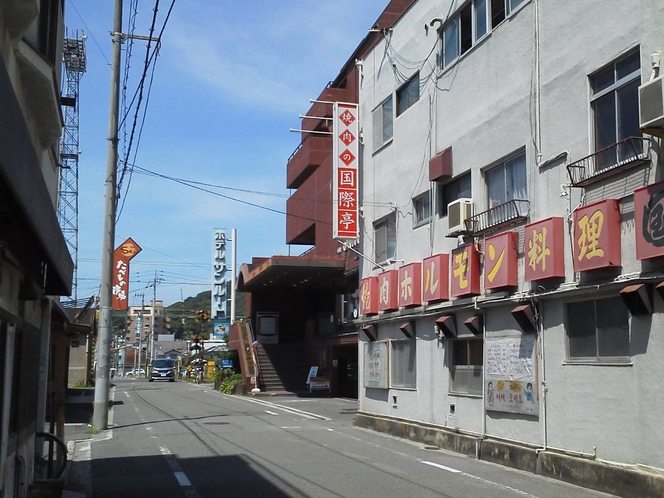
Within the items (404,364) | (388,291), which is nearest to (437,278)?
(388,291)

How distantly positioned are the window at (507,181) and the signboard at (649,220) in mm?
3510

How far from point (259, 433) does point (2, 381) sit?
1218 cm

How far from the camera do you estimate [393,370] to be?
64.2 feet

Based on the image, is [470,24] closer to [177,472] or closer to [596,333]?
[596,333]

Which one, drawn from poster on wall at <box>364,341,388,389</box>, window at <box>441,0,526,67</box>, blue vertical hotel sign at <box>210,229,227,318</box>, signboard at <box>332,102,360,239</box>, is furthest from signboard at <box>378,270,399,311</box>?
→ blue vertical hotel sign at <box>210,229,227,318</box>

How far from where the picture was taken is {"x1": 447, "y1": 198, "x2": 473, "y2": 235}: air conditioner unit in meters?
15.3

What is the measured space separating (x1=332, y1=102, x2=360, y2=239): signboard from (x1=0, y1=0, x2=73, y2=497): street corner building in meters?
10.5

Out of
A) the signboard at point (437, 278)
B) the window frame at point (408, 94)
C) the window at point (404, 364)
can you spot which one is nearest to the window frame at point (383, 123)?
the window frame at point (408, 94)

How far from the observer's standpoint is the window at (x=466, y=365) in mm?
15288

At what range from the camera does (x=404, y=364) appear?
1895 centimetres

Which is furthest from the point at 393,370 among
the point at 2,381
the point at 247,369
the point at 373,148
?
the point at 247,369

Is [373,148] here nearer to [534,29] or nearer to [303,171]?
[534,29]

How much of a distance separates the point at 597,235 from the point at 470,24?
23.5 feet

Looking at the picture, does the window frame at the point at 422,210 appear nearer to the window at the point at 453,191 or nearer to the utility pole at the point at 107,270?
the window at the point at 453,191
